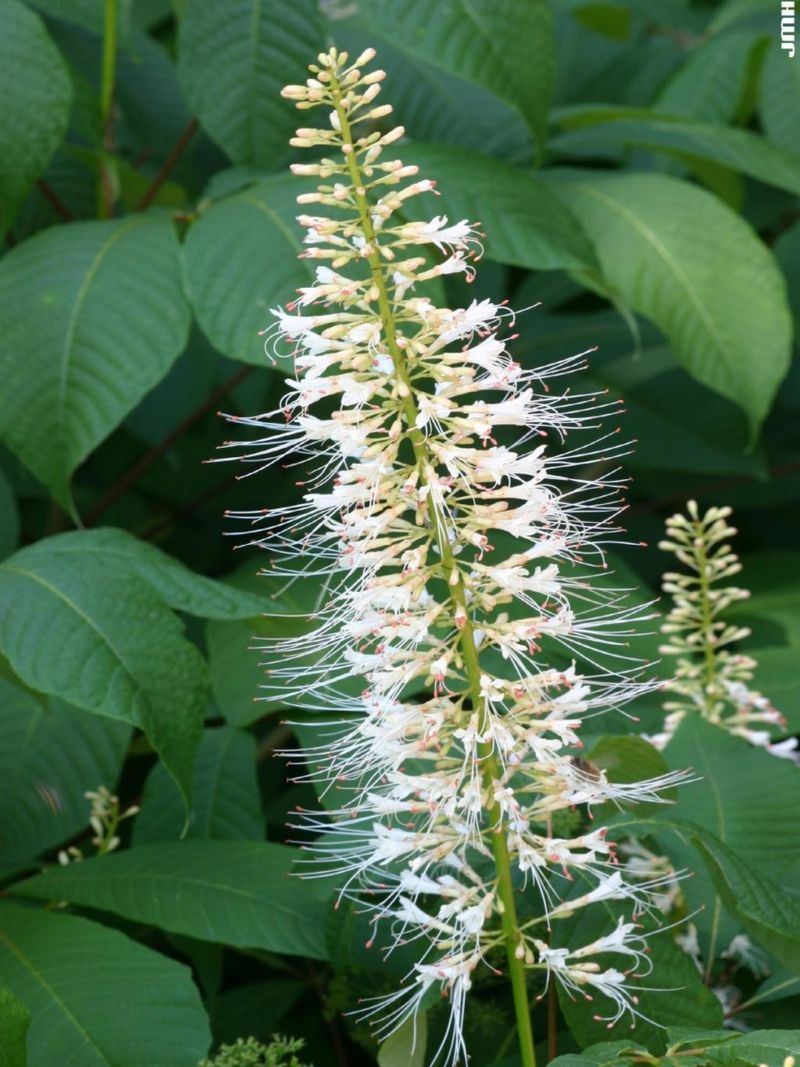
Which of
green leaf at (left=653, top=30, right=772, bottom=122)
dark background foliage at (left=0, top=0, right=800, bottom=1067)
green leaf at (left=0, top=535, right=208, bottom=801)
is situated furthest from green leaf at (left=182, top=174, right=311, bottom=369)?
green leaf at (left=653, top=30, right=772, bottom=122)

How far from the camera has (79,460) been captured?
8.35ft

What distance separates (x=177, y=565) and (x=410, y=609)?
0.63 m

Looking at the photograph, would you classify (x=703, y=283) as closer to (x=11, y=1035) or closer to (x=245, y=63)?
(x=245, y=63)

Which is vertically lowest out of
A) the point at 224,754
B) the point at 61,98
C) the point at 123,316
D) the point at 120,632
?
the point at 224,754

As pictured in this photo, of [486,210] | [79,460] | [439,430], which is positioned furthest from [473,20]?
[439,430]

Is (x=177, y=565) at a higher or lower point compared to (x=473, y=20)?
lower

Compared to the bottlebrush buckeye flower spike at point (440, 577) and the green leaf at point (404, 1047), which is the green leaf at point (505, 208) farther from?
the green leaf at point (404, 1047)

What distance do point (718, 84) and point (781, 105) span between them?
238 mm

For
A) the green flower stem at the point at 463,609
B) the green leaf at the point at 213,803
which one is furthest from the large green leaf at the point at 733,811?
the green leaf at the point at 213,803

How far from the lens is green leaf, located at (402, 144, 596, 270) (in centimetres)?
Result: 278

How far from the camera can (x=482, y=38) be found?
282 cm

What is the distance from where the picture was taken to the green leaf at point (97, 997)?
1.90 m

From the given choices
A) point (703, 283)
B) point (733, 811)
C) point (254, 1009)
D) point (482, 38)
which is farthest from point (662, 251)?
point (254, 1009)

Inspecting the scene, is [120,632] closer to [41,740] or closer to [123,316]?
[41,740]
